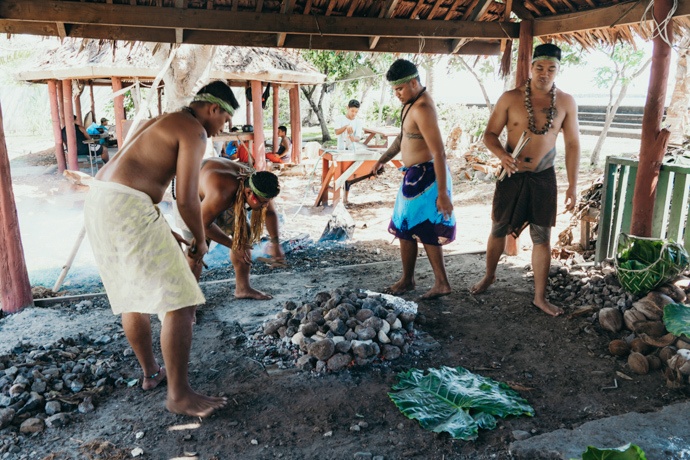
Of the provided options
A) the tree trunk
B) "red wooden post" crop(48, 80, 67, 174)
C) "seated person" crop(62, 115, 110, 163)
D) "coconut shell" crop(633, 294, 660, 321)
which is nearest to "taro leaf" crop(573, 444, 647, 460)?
"coconut shell" crop(633, 294, 660, 321)

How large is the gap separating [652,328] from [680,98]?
6.50 metres

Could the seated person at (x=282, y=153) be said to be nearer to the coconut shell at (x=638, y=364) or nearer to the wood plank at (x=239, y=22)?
the wood plank at (x=239, y=22)

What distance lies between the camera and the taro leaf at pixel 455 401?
2555 millimetres

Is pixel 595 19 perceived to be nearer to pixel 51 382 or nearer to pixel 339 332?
pixel 339 332

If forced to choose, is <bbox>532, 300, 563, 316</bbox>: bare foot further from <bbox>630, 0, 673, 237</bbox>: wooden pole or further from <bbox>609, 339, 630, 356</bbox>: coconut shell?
<bbox>630, 0, 673, 237</bbox>: wooden pole

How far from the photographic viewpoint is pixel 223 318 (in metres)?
3.98

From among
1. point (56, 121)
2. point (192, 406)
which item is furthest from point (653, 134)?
point (56, 121)

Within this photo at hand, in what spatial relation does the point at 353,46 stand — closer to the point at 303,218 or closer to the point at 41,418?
the point at 303,218

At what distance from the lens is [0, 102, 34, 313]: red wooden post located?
391 centimetres

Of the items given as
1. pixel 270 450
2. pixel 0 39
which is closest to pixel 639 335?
pixel 270 450

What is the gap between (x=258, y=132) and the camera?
10305 mm

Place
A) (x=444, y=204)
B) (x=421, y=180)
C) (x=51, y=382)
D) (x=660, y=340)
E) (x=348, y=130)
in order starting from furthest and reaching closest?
(x=348, y=130), (x=421, y=180), (x=444, y=204), (x=660, y=340), (x=51, y=382)

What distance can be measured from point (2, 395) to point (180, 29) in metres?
3.10

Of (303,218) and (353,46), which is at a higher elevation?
(353,46)
